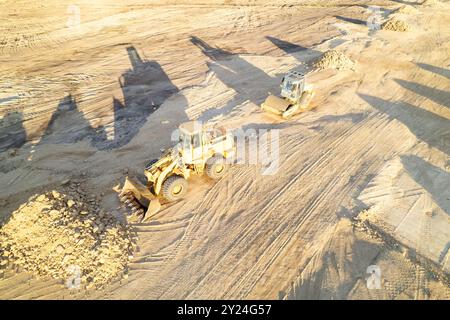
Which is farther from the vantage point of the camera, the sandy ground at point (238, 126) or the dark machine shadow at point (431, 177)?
the dark machine shadow at point (431, 177)

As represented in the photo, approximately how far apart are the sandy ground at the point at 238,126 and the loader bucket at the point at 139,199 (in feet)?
1.33

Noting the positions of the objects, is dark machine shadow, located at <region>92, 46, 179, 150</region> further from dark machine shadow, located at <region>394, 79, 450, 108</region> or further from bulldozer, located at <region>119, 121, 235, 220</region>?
dark machine shadow, located at <region>394, 79, 450, 108</region>

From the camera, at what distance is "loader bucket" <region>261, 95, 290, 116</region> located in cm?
1527

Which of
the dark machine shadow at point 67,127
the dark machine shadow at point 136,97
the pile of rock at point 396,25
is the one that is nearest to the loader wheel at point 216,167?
the dark machine shadow at point 136,97

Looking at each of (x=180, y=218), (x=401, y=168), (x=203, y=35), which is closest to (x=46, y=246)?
(x=180, y=218)

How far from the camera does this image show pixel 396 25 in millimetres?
24281

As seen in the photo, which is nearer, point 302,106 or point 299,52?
point 302,106

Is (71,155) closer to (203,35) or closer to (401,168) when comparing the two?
(401,168)

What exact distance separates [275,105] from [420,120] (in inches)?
254

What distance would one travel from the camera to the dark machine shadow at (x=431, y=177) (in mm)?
11633

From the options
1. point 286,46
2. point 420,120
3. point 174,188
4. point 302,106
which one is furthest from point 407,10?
point 174,188

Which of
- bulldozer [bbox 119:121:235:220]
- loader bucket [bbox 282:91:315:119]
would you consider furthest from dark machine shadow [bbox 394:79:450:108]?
bulldozer [bbox 119:121:235:220]

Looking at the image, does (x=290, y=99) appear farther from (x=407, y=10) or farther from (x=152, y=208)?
(x=407, y=10)

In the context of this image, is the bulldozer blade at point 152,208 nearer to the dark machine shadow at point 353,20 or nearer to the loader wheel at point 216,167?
the loader wheel at point 216,167
